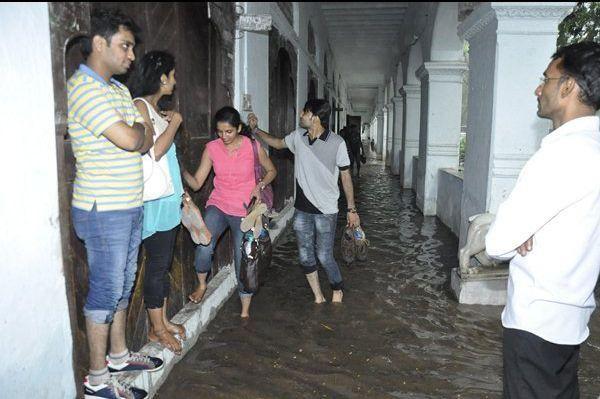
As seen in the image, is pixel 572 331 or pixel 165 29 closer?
pixel 572 331

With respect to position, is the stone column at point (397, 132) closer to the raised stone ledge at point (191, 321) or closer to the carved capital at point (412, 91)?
the carved capital at point (412, 91)

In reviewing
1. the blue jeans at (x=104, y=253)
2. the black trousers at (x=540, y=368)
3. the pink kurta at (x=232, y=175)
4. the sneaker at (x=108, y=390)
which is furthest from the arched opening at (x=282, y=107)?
the black trousers at (x=540, y=368)

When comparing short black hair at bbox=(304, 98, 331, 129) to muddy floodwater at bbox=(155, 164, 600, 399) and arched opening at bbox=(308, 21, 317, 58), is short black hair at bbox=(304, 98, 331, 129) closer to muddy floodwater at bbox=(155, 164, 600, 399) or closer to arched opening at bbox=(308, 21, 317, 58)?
muddy floodwater at bbox=(155, 164, 600, 399)

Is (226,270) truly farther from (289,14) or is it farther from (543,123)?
(289,14)

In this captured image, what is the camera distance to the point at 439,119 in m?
8.88

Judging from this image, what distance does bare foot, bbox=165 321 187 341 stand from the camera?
330 cm

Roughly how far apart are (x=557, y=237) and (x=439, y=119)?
7.55 m

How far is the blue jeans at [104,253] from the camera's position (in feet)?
7.39

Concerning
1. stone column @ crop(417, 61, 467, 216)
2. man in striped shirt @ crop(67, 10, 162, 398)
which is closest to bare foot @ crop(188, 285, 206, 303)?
man in striped shirt @ crop(67, 10, 162, 398)

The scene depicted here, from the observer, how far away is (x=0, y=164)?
1.88 meters

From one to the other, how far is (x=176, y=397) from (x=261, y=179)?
1839mm

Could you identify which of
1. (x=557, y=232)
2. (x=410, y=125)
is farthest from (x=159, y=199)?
(x=410, y=125)

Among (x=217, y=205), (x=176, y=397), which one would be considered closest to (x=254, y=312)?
(x=217, y=205)

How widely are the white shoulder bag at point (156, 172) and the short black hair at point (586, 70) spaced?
1.99 metres
